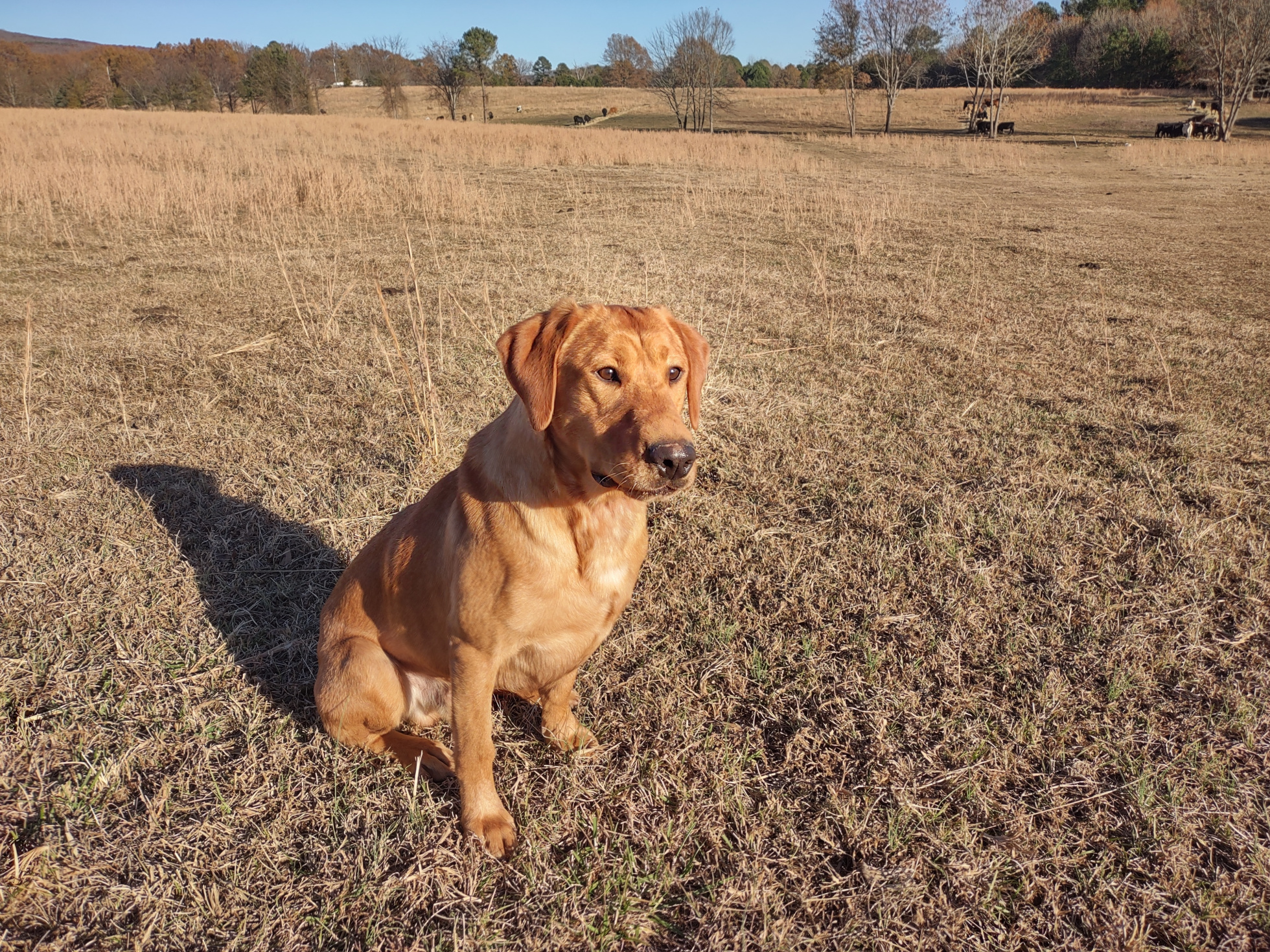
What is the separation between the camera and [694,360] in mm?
2330

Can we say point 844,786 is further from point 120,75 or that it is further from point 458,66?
point 120,75

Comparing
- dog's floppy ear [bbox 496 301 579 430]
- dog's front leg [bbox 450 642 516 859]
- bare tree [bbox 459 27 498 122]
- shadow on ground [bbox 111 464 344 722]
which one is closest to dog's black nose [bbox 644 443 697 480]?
dog's floppy ear [bbox 496 301 579 430]

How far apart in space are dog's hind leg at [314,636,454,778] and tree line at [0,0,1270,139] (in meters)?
38.8

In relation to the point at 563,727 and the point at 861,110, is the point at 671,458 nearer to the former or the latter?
the point at 563,727

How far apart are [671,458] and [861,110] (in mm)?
54095

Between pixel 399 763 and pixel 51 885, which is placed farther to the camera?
pixel 399 763

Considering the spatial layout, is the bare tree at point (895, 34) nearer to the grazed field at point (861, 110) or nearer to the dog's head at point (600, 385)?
the grazed field at point (861, 110)

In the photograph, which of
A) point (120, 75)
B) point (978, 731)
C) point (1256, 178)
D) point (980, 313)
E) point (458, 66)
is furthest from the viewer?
point (120, 75)

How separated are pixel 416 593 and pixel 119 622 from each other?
1692mm

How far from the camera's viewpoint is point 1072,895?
6.76ft

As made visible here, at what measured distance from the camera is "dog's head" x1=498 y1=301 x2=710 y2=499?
1895mm

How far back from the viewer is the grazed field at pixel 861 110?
122 ft

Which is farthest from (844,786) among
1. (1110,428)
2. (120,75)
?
(120,75)

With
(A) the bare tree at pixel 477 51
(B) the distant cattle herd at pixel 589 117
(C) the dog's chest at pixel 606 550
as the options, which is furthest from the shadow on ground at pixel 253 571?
(A) the bare tree at pixel 477 51
